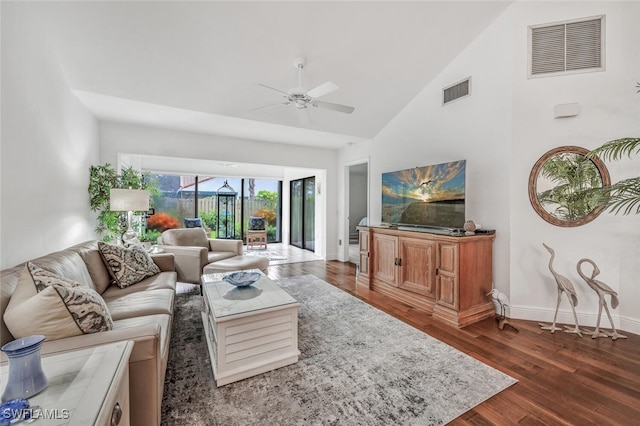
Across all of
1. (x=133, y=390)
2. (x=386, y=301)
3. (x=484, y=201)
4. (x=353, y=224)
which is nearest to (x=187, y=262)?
(x=133, y=390)

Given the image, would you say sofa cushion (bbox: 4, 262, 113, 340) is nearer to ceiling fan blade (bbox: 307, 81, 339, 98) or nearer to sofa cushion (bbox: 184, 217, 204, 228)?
ceiling fan blade (bbox: 307, 81, 339, 98)

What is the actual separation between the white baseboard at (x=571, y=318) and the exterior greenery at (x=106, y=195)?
5228 millimetres

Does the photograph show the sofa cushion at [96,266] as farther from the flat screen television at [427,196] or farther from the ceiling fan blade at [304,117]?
the flat screen television at [427,196]

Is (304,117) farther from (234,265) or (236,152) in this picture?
(234,265)

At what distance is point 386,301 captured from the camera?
11.7 feet

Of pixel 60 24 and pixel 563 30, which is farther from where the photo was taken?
pixel 563 30

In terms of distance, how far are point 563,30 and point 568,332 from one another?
3.14 meters

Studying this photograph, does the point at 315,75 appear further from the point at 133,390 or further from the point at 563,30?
the point at 133,390

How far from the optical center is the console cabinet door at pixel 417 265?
3205mm

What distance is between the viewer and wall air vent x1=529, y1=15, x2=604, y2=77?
280 cm

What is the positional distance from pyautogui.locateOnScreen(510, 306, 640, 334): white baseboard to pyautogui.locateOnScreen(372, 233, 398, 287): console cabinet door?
137cm

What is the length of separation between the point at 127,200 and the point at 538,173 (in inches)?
189

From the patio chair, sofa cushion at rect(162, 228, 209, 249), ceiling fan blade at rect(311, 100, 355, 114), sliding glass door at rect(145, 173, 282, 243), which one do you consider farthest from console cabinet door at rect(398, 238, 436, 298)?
sliding glass door at rect(145, 173, 282, 243)

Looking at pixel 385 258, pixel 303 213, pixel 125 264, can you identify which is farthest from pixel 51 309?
pixel 303 213
